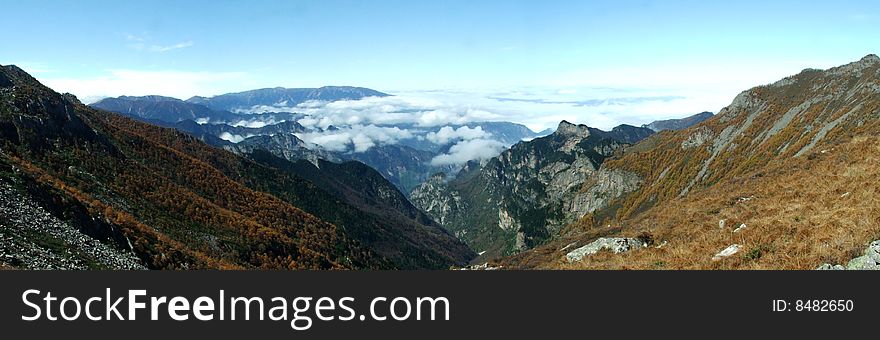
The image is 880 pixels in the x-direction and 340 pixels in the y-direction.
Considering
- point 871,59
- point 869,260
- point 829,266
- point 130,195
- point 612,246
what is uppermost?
point 871,59

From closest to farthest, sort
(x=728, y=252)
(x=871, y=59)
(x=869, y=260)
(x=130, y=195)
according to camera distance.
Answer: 1. (x=869, y=260)
2. (x=728, y=252)
3. (x=130, y=195)
4. (x=871, y=59)

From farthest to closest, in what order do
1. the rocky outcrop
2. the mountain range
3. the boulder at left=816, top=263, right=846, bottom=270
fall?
the rocky outcrop < the mountain range < the boulder at left=816, top=263, right=846, bottom=270

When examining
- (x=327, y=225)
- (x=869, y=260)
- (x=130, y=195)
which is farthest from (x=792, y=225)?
(x=327, y=225)

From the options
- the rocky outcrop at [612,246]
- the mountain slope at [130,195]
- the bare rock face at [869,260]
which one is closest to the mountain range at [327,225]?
the bare rock face at [869,260]

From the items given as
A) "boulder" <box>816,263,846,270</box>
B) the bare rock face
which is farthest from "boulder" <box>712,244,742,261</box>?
the bare rock face

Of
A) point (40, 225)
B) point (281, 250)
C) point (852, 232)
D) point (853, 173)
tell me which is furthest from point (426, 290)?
point (281, 250)

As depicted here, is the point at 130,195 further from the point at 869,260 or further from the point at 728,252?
the point at 869,260

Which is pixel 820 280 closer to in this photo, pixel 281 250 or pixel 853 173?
pixel 853 173

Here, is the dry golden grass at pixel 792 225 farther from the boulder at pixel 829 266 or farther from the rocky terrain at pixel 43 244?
the rocky terrain at pixel 43 244

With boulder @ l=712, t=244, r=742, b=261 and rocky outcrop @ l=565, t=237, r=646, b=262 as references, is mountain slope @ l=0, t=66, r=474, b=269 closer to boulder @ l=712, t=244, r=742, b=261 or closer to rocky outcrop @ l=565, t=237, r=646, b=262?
rocky outcrop @ l=565, t=237, r=646, b=262
